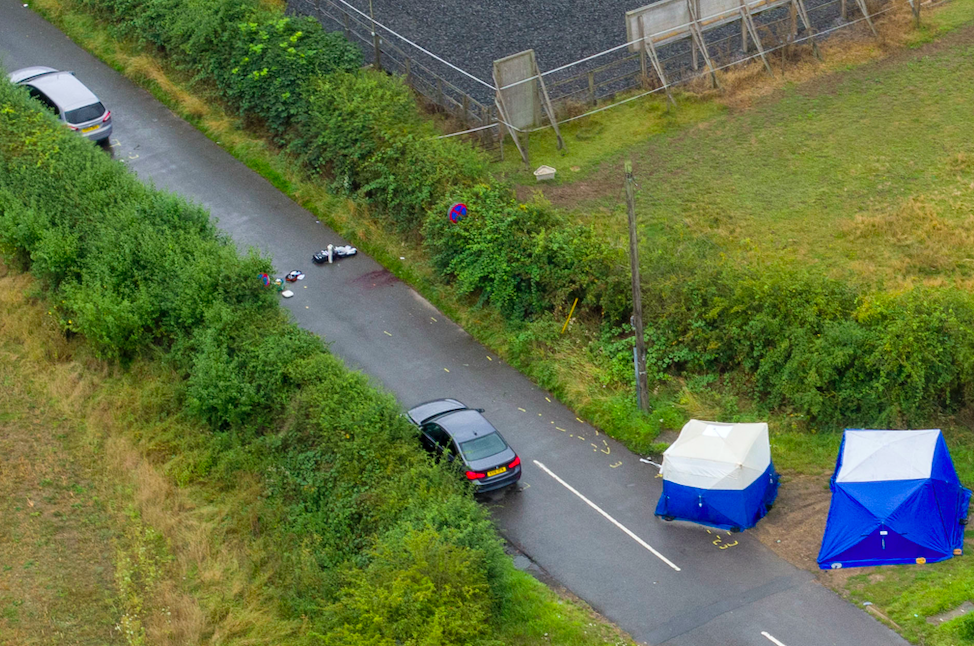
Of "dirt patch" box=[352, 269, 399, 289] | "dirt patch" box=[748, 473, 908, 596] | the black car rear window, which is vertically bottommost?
"dirt patch" box=[748, 473, 908, 596]

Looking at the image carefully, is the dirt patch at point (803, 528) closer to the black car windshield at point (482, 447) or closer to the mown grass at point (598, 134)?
the black car windshield at point (482, 447)

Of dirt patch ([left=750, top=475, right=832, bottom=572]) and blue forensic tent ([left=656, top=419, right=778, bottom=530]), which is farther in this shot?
blue forensic tent ([left=656, top=419, right=778, bottom=530])

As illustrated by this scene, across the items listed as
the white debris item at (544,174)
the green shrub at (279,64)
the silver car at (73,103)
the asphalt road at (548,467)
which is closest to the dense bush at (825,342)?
the asphalt road at (548,467)

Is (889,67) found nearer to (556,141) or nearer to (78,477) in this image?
(556,141)

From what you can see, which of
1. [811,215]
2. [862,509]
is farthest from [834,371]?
[811,215]

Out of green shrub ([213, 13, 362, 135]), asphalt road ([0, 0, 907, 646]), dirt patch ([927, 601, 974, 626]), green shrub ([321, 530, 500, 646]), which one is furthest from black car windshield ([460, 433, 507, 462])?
green shrub ([213, 13, 362, 135])

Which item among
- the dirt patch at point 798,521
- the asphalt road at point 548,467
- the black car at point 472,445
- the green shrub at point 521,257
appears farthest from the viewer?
the green shrub at point 521,257

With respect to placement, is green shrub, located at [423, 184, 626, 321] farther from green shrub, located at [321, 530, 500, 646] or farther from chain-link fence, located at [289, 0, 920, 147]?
green shrub, located at [321, 530, 500, 646]
